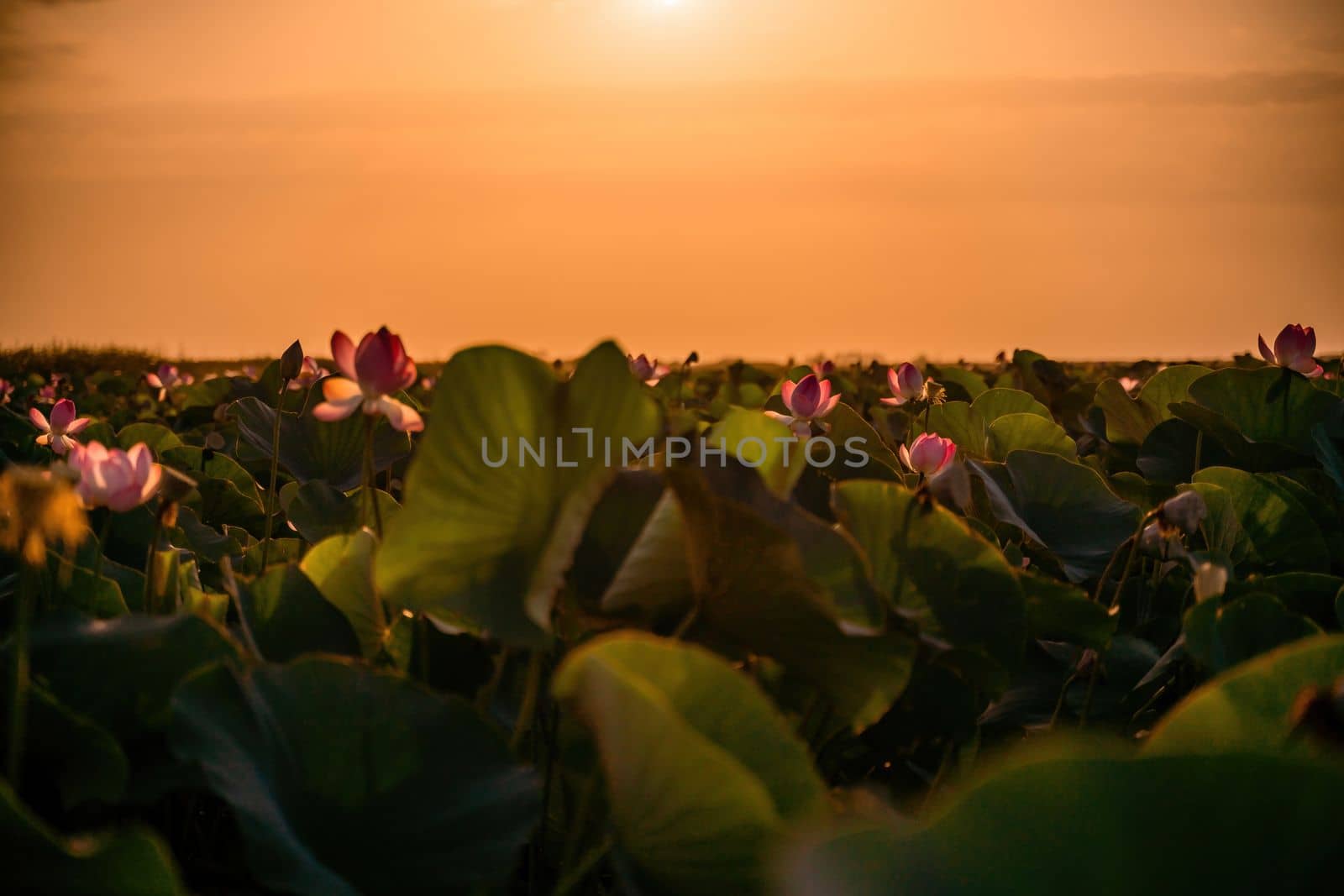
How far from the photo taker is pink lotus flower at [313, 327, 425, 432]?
3.92 ft

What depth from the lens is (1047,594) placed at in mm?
1083

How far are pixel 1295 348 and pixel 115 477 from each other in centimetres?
225

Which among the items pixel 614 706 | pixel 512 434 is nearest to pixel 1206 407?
pixel 512 434

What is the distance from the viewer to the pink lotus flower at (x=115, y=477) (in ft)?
3.47

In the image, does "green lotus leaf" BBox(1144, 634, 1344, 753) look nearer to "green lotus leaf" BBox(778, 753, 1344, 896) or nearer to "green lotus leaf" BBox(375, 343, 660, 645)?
"green lotus leaf" BBox(778, 753, 1344, 896)

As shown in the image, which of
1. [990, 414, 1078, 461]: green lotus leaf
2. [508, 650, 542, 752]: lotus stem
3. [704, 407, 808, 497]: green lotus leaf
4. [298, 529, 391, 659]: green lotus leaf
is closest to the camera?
[508, 650, 542, 752]: lotus stem

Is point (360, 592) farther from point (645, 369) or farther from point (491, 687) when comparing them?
point (645, 369)

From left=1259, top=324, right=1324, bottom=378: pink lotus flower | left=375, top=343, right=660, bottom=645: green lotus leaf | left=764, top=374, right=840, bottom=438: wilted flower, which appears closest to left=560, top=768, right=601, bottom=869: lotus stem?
left=375, top=343, right=660, bottom=645: green lotus leaf

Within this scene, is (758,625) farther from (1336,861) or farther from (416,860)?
(1336,861)

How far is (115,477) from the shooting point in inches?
42.1

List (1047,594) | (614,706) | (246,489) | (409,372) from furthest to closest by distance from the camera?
1. (246,489)
2. (409,372)
3. (1047,594)
4. (614,706)

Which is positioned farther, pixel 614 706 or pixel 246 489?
pixel 246 489

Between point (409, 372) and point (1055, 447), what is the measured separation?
4.19 feet

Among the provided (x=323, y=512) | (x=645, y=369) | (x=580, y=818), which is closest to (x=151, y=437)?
(x=323, y=512)
